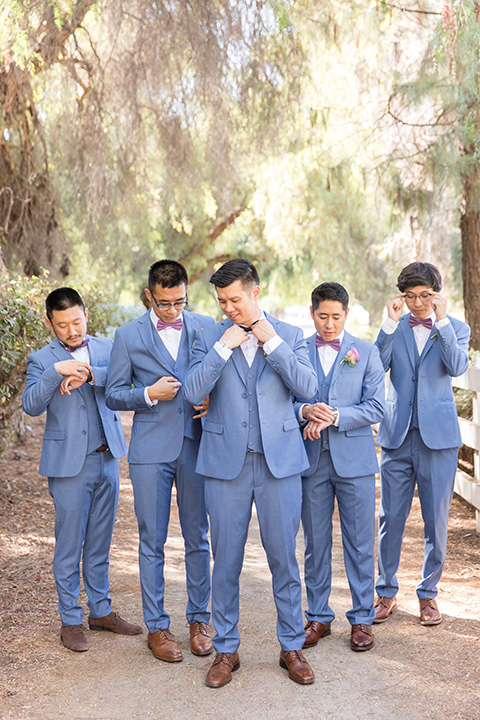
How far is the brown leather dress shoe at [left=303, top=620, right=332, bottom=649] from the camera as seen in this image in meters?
4.04

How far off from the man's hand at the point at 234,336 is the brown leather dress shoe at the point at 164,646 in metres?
1.63

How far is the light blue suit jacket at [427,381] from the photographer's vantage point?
4.28m

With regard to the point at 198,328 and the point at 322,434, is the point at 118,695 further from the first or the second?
the point at 198,328

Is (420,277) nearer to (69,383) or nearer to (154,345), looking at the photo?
(154,345)

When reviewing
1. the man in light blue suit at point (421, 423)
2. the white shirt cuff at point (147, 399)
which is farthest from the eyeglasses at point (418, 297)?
the white shirt cuff at point (147, 399)

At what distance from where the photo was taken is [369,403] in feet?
13.3

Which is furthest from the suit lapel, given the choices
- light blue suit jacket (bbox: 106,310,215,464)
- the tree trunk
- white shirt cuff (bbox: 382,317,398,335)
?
the tree trunk

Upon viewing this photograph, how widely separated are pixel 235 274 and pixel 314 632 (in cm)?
201

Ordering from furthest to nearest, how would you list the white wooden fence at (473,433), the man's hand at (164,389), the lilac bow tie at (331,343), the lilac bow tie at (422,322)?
the white wooden fence at (473,433) < the lilac bow tie at (422,322) < the lilac bow tie at (331,343) < the man's hand at (164,389)

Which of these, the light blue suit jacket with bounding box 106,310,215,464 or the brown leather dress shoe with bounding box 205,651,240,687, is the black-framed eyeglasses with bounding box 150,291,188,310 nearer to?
the light blue suit jacket with bounding box 106,310,215,464

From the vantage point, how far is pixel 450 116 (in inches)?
307

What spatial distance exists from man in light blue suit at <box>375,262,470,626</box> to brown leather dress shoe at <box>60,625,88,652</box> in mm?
1690

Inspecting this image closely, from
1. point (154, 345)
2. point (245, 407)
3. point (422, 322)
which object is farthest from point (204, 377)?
point (422, 322)

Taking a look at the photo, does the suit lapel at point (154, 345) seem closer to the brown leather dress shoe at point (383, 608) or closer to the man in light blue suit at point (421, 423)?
the man in light blue suit at point (421, 423)
